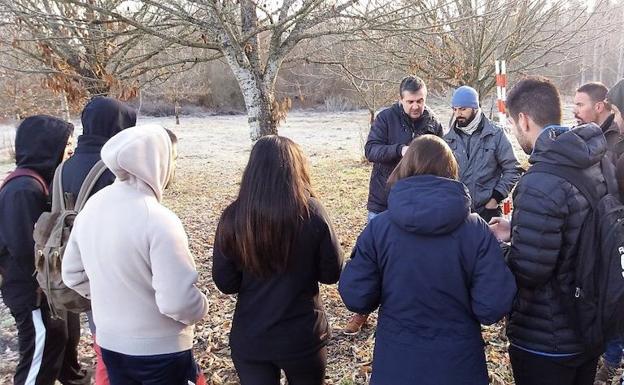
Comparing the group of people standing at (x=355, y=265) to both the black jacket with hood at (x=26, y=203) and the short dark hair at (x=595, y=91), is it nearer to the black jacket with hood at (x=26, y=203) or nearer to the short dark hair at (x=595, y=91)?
the black jacket with hood at (x=26, y=203)

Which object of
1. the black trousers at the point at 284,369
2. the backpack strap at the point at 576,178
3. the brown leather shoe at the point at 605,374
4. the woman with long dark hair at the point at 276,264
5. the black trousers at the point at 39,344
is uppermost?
the backpack strap at the point at 576,178

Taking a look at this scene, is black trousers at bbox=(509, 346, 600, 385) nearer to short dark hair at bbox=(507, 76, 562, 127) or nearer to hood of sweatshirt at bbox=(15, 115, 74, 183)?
short dark hair at bbox=(507, 76, 562, 127)

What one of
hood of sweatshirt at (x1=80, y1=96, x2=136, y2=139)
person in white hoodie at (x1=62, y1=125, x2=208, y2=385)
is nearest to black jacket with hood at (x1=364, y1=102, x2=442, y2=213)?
hood of sweatshirt at (x1=80, y1=96, x2=136, y2=139)

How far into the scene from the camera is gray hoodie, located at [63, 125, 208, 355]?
2100 millimetres

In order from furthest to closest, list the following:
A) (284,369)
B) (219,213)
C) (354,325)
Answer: (219,213)
(354,325)
(284,369)

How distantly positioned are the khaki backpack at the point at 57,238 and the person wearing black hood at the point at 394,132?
224 centimetres

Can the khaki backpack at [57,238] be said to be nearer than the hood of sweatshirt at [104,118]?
Yes

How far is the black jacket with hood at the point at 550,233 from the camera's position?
1.97m

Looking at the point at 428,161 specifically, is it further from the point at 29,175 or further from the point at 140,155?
the point at 29,175

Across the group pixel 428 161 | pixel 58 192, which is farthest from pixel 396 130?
pixel 58 192

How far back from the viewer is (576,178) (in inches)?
78.3

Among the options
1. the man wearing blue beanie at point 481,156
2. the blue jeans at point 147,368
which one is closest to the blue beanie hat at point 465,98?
the man wearing blue beanie at point 481,156

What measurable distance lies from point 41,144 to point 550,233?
8.97 feet

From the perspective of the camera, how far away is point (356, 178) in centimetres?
1229
